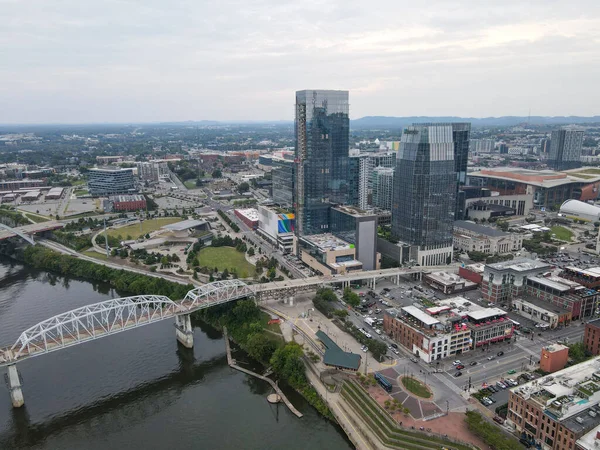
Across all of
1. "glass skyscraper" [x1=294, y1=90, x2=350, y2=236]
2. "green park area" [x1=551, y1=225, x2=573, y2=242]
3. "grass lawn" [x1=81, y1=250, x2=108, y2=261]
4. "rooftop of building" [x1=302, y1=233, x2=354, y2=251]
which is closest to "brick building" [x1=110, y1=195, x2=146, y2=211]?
"grass lawn" [x1=81, y1=250, x2=108, y2=261]

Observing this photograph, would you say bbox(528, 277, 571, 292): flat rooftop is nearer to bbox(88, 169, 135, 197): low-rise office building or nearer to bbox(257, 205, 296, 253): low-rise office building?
bbox(257, 205, 296, 253): low-rise office building

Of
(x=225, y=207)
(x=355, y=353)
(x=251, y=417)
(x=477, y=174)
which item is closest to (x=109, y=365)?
(x=251, y=417)

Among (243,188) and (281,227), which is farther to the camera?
(243,188)

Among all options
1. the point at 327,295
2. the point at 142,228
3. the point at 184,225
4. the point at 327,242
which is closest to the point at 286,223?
the point at 327,242

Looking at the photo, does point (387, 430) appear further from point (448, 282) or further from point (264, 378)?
point (448, 282)

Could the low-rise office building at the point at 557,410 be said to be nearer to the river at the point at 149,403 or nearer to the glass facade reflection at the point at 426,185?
the river at the point at 149,403

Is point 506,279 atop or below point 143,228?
atop

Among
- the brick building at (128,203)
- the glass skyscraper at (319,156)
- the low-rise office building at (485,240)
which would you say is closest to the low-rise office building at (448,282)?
the low-rise office building at (485,240)
